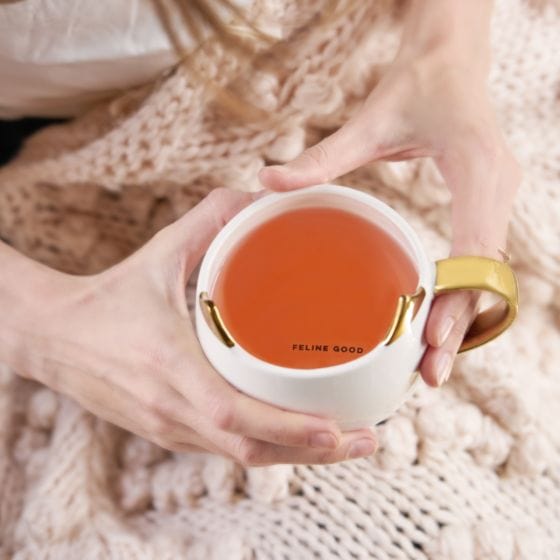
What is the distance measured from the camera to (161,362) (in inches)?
23.4

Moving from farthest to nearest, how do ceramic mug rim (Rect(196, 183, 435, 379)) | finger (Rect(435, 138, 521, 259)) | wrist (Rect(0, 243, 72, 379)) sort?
1. wrist (Rect(0, 243, 72, 379))
2. finger (Rect(435, 138, 521, 259))
3. ceramic mug rim (Rect(196, 183, 435, 379))

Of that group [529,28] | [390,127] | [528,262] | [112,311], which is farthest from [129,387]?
[529,28]

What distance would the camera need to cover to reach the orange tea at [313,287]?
0.49 m

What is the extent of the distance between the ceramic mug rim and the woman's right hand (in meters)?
0.04

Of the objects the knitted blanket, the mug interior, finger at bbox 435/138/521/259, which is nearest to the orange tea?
the mug interior

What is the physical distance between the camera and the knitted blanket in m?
0.69

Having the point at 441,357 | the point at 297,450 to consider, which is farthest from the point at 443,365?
the point at 297,450

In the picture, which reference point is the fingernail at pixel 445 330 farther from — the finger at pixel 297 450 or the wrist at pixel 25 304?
the wrist at pixel 25 304

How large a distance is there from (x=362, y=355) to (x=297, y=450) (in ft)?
0.36

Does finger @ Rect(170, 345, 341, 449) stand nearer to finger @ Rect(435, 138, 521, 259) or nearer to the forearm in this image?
finger @ Rect(435, 138, 521, 259)

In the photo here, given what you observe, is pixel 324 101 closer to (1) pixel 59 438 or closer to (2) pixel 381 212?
(2) pixel 381 212

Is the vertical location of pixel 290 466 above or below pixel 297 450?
below

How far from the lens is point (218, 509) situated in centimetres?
72

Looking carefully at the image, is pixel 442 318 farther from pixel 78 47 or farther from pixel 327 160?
pixel 78 47
